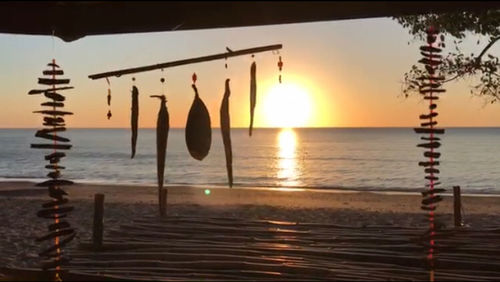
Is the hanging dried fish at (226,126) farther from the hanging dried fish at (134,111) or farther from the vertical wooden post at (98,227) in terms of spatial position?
the vertical wooden post at (98,227)

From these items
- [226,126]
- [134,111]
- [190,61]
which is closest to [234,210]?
[134,111]

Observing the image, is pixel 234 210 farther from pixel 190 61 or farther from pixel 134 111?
Result: pixel 190 61

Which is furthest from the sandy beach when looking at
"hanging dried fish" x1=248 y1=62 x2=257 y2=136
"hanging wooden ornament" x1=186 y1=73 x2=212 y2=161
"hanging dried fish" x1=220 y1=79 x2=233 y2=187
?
"hanging dried fish" x1=248 y1=62 x2=257 y2=136

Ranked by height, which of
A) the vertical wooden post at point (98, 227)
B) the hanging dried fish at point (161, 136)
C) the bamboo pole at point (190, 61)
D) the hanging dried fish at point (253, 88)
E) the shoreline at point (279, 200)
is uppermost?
the bamboo pole at point (190, 61)

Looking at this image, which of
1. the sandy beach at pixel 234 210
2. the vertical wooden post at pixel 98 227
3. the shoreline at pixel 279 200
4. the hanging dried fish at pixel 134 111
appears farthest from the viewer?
the shoreline at pixel 279 200

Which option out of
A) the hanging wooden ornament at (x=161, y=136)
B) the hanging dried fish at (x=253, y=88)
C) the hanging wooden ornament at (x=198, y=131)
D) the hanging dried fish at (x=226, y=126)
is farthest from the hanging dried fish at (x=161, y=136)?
the hanging dried fish at (x=253, y=88)

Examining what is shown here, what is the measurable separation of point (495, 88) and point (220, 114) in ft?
24.7

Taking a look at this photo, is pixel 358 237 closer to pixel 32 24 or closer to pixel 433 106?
pixel 433 106

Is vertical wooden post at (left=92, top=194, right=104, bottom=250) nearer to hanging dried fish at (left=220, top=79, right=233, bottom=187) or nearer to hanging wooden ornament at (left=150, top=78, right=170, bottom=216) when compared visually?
hanging wooden ornament at (left=150, top=78, right=170, bottom=216)

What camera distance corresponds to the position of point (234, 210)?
19734mm

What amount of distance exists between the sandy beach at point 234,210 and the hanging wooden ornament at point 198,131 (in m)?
5.74

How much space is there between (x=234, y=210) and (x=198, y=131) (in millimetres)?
15327

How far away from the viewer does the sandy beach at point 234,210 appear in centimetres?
1296

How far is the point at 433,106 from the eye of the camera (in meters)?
3.75
